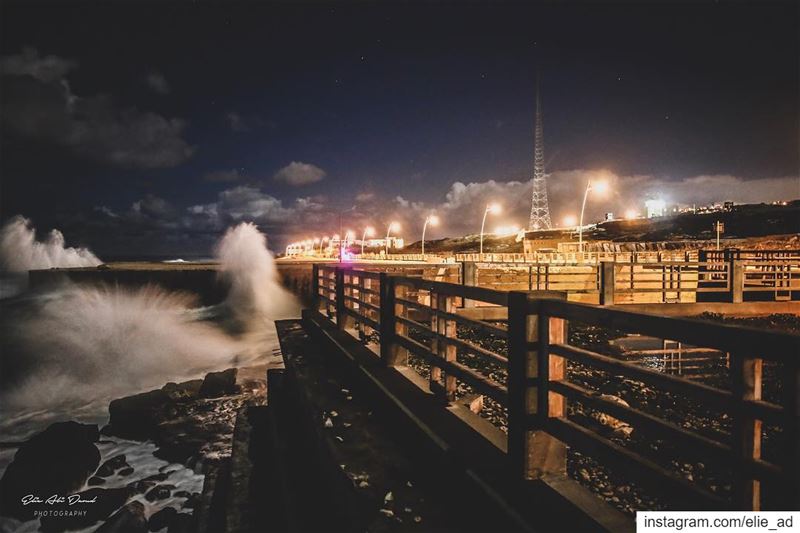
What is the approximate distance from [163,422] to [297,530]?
9.71m

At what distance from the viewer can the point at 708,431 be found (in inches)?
239

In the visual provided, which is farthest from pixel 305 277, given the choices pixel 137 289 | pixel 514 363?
pixel 514 363

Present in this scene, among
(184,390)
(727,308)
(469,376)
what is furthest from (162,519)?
(727,308)

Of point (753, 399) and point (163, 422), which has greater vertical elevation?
point (753, 399)

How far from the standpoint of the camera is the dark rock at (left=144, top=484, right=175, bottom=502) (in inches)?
330

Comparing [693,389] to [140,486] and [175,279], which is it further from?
[175,279]

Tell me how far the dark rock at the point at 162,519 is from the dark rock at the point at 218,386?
22.6 ft

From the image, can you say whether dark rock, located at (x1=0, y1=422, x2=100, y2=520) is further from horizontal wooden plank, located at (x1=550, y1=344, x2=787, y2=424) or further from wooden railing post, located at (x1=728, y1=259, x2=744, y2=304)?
wooden railing post, located at (x1=728, y1=259, x2=744, y2=304)

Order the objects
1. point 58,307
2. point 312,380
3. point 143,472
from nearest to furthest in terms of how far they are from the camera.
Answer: point 312,380, point 143,472, point 58,307

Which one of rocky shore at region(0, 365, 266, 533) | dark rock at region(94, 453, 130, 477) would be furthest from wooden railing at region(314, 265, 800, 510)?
dark rock at region(94, 453, 130, 477)

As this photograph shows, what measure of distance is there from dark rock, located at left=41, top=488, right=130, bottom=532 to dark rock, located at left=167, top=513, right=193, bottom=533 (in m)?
1.29

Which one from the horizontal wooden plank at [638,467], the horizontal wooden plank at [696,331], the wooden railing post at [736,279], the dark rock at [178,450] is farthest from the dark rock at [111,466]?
the wooden railing post at [736,279]

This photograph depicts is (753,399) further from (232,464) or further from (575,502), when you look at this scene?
(232,464)

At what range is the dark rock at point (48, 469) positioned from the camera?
316 inches
